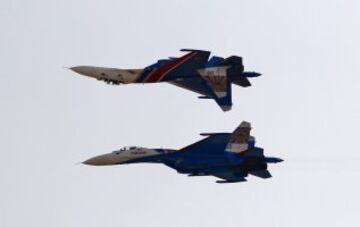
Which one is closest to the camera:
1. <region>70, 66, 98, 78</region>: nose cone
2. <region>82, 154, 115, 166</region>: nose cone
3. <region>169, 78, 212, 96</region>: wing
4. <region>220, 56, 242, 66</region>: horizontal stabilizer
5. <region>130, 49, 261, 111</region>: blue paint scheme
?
<region>82, 154, 115, 166</region>: nose cone

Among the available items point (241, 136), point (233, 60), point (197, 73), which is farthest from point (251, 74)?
point (241, 136)

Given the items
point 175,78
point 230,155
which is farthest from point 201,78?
point 230,155

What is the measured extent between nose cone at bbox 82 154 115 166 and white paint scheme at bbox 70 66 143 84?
762cm

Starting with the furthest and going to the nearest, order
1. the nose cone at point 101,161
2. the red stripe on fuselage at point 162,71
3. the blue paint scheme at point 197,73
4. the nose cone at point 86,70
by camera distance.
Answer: the red stripe on fuselage at point 162,71
the blue paint scheme at point 197,73
the nose cone at point 86,70
the nose cone at point 101,161

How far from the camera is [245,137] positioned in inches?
3561

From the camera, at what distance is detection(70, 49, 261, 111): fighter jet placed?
92125 mm

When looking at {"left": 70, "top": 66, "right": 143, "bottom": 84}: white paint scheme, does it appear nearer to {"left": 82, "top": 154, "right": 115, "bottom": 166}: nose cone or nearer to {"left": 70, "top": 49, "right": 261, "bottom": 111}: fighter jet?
{"left": 70, "top": 49, "right": 261, "bottom": 111}: fighter jet

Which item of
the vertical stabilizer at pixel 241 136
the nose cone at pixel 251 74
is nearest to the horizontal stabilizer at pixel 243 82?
the nose cone at pixel 251 74

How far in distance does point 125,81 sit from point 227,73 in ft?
30.7

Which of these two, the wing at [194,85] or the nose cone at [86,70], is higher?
the nose cone at [86,70]

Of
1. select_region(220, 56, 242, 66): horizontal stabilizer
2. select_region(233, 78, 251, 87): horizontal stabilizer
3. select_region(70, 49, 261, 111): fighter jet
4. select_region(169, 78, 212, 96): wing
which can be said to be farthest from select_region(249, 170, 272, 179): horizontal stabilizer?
select_region(220, 56, 242, 66): horizontal stabilizer

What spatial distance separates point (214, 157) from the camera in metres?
89.2

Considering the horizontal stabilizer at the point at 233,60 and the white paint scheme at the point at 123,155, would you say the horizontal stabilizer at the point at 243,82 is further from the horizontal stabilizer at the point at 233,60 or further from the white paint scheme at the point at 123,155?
the white paint scheme at the point at 123,155

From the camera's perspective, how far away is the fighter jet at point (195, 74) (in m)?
92.1
